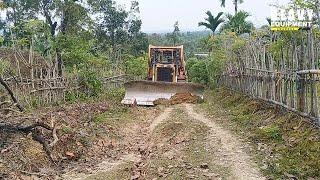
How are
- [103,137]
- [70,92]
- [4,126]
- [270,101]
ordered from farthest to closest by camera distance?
[70,92] < [270,101] < [103,137] < [4,126]

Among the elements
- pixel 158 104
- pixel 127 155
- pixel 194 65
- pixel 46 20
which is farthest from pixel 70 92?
pixel 194 65

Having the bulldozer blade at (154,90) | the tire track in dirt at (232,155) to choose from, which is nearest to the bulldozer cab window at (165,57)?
the bulldozer blade at (154,90)

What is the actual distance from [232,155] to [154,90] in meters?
11.9

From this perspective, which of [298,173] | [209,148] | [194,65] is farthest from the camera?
[194,65]

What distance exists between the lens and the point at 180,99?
2033cm

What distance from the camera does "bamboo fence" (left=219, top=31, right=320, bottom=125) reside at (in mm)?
A: 9836

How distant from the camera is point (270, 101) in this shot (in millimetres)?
13453

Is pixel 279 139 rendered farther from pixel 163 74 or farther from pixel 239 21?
pixel 239 21

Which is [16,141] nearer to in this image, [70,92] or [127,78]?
[70,92]

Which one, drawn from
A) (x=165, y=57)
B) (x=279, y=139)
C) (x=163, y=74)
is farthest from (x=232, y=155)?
(x=165, y=57)

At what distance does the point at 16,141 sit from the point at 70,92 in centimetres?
1066

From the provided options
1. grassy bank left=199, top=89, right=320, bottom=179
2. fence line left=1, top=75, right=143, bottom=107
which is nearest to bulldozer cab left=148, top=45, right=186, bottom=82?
fence line left=1, top=75, right=143, bottom=107

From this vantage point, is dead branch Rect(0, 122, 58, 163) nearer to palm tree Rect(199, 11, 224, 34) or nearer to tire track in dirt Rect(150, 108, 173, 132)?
tire track in dirt Rect(150, 108, 173, 132)

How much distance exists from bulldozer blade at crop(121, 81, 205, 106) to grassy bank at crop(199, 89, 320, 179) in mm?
6335
